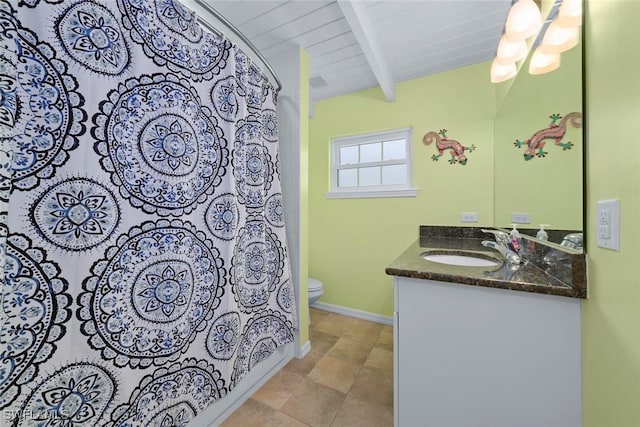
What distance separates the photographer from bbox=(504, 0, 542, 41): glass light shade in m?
1.00

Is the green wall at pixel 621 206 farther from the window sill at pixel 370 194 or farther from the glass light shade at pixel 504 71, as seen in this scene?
the window sill at pixel 370 194

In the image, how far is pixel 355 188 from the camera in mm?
2391

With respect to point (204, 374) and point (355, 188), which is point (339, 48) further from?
point (204, 374)

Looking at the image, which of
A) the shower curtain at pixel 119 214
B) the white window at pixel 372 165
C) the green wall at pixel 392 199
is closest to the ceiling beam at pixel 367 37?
the green wall at pixel 392 199

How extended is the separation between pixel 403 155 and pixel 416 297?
161cm

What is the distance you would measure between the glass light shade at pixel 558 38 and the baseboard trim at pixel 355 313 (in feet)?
6.85

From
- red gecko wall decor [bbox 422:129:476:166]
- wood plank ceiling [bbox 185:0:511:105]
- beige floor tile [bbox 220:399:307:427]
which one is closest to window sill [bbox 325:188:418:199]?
red gecko wall decor [bbox 422:129:476:166]

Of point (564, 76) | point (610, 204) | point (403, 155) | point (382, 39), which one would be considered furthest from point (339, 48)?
point (610, 204)

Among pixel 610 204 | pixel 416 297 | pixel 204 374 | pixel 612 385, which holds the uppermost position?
pixel 610 204

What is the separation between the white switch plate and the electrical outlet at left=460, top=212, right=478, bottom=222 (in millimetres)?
1301

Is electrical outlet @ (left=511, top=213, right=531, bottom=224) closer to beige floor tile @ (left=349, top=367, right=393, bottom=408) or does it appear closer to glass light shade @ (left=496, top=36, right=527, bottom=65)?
glass light shade @ (left=496, top=36, right=527, bottom=65)

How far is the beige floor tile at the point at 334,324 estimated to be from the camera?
6.76 ft

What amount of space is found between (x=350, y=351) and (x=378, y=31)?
232 centimetres

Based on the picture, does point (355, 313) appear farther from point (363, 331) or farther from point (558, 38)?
point (558, 38)
